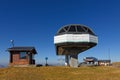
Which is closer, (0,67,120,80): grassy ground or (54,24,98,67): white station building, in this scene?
(0,67,120,80): grassy ground

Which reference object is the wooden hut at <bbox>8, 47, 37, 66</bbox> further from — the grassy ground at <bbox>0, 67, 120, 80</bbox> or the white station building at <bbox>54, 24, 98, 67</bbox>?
the grassy ground at <bbox>0, 67, 120, 80</bbox>

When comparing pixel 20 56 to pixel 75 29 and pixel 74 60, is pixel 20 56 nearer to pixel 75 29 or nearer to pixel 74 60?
pixel 74 60

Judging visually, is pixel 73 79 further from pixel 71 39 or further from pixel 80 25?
pixel 80 25

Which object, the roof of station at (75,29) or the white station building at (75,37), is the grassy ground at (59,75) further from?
the roof of station at (75,29)

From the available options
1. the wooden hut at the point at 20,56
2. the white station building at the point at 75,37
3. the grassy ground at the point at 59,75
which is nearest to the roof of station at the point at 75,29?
the white station building at the point at 75,37

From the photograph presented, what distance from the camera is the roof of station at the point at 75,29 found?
47500 mm

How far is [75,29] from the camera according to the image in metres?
48.3

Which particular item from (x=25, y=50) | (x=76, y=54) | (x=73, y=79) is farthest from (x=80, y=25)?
(x=73, y=79)

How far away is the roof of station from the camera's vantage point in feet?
156

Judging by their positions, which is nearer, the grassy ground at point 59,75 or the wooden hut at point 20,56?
the grassy ground at point 59,75

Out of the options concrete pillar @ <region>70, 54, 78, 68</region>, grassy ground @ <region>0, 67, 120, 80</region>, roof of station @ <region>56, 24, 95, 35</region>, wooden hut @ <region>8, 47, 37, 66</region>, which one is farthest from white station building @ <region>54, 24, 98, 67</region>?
grassy ground @ <region>0, 67, 120, 80</region>

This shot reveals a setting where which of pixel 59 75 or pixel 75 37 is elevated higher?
pixel 75 37

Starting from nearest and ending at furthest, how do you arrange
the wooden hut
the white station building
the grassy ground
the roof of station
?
the grassy ground → the white station building → the roof of station → the wooden hut

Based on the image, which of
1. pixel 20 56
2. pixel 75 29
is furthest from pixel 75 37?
pixel 20 56
